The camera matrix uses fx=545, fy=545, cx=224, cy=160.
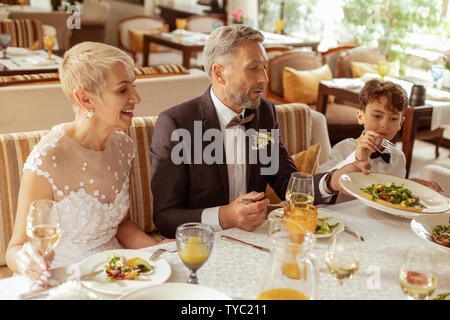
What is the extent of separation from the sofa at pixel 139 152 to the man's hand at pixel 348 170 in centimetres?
84

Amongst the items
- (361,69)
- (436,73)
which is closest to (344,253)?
(436,73)

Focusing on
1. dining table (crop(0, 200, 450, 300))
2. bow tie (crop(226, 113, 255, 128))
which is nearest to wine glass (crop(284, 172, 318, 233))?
dining table (crop(0, 200, 450, 300))

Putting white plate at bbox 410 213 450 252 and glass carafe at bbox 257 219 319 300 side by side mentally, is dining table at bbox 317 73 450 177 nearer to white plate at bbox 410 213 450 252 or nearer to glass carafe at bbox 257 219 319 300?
white plate at bbox 410 213 450 252

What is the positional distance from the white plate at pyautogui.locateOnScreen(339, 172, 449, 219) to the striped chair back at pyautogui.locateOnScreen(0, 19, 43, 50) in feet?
17.6

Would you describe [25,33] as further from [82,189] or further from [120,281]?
[120,281]

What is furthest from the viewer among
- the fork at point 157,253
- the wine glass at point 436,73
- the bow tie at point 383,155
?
the wine glass at point 436,73

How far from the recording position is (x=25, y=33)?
644 centimetres

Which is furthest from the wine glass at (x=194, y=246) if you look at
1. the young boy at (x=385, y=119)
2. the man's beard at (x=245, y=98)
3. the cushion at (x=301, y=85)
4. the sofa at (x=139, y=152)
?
the cushion at (x=301, y=85)

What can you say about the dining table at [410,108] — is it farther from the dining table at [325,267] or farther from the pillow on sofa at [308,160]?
the dining table at [325,267]

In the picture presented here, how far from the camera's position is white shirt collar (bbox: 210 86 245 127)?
7.27 ft

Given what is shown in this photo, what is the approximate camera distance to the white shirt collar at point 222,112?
7.27ft

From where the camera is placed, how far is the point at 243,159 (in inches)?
88.9

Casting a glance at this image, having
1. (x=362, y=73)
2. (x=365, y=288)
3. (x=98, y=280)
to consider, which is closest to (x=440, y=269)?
(x=365, y=288)
